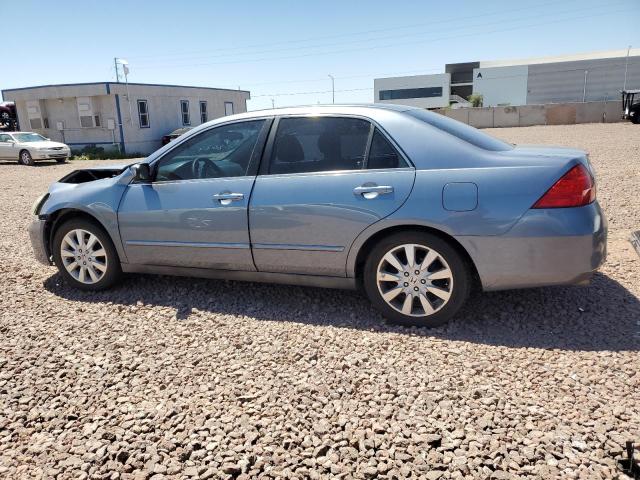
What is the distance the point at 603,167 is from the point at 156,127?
24032mm

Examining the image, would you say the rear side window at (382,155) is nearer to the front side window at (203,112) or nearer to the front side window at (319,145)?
the front side window at (319,145)

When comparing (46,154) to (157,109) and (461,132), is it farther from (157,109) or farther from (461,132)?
(461,132)

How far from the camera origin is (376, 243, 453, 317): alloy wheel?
143 inches

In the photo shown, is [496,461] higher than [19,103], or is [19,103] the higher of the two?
[19,103]

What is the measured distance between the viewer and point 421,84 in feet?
280

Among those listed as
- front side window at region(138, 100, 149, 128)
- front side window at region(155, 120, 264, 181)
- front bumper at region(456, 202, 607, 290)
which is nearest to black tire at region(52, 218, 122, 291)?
front side window at region(155, 120, 264, 181)

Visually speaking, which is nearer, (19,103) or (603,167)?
(603,167)

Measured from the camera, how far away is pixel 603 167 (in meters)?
12.5

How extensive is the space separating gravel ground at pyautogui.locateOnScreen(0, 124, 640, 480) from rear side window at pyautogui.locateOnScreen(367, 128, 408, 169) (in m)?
1.21

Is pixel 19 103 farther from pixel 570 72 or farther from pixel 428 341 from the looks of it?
pixel 570 72

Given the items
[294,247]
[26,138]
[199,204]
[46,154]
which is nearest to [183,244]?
[199,204]

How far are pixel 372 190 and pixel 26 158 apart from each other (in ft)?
75.6

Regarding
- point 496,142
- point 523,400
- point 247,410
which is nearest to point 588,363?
point 523,400

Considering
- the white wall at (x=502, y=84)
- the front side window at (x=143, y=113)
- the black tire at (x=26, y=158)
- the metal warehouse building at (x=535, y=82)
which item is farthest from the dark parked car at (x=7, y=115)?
the white wall at (x=502, y=84)
